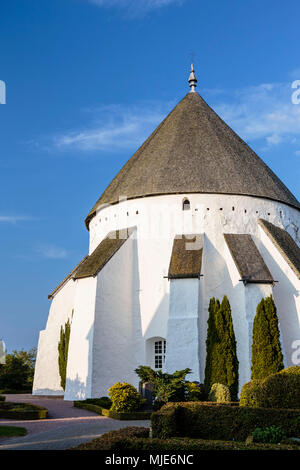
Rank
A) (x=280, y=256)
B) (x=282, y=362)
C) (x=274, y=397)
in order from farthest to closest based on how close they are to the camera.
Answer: (x=280, y=256)
(x=282, y=362)
(x=274, y=397)

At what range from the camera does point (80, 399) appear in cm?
1866

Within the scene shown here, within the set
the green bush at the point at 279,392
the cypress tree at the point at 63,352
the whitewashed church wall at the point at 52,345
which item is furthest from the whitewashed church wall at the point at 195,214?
the green bush at the point at 279,392

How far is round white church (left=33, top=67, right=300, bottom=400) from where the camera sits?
18.7m

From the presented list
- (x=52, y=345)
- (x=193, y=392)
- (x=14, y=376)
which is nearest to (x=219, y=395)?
(x=193, y=392)

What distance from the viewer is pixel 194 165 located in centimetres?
2189

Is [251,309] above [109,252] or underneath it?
underneath

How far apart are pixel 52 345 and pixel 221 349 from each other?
34.6ft

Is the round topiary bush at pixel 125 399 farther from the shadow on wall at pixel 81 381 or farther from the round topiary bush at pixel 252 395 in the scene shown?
the round topiary bush at pixel 252 395

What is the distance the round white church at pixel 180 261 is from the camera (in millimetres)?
18672

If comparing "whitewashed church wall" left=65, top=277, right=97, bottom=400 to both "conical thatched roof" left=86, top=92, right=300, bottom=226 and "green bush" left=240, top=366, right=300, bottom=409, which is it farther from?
"green bush" left=240, top=366, right=300, bottom=409

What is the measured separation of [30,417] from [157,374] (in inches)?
162

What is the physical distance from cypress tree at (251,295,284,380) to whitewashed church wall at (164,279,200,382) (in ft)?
7.56
